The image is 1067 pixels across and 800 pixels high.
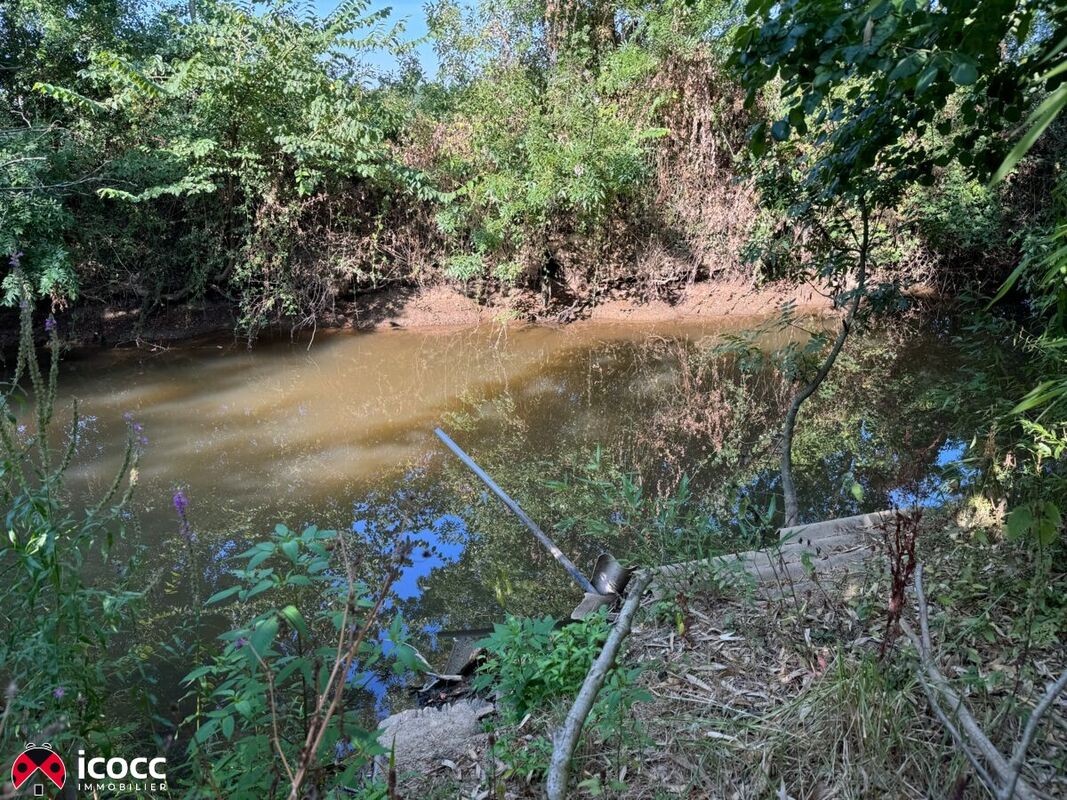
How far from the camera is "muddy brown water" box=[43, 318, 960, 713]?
12.7 ft

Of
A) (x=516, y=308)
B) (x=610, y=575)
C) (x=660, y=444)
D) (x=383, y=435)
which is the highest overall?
(x=516, y=308)

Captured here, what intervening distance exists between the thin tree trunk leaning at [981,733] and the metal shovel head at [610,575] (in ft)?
4.89

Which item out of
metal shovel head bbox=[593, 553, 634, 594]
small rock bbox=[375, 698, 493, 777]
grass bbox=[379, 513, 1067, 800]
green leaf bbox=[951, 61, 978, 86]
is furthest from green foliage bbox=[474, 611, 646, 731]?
green leaf bbox=[951, 61, 978, 86]

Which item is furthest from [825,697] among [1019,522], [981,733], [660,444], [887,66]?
[660,444]

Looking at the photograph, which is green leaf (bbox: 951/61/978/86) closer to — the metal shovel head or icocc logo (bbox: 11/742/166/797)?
icocc logo (bbox: 11/742/166/797)

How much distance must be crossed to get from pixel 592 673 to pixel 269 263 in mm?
9344

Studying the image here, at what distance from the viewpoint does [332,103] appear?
8.91 meters

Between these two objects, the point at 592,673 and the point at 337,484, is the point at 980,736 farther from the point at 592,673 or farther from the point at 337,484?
the point at 337,484

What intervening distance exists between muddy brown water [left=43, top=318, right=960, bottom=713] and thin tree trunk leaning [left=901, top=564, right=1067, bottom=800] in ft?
4.64

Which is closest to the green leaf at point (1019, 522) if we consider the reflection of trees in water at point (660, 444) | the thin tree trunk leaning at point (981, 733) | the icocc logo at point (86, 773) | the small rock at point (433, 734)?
the thin tree trunk leaning at point (981, 733)

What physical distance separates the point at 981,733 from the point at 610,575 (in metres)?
1.99

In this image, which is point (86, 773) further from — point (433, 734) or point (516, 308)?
point (516, 308)

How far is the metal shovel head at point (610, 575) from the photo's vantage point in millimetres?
3125

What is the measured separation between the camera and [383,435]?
6.14 m
